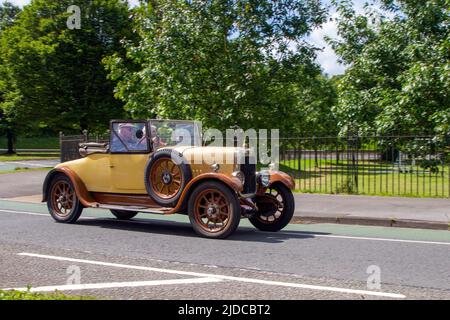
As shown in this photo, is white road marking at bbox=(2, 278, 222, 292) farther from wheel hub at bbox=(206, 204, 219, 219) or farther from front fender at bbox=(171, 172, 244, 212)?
wheel hub at bbox=(206, 204, 219, 219)

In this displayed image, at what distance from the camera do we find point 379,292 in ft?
18.0

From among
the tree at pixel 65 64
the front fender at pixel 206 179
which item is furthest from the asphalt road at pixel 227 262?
the tree at pixel 65 64

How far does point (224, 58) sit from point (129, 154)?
9703mm

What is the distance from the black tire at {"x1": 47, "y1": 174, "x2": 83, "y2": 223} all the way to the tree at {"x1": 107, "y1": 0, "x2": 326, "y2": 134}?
26.3 ft

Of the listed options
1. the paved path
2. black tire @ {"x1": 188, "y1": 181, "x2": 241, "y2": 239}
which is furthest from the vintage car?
the paved path

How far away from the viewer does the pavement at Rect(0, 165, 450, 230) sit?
1030 centimetres

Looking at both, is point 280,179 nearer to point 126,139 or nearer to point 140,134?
point 140,134

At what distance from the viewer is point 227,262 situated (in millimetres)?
7020

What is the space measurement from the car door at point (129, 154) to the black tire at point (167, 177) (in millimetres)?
305

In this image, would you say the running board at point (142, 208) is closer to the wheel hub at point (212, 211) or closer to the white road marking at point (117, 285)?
the wheel hub at point (212, 211)

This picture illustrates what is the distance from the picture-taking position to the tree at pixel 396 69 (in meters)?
15.7

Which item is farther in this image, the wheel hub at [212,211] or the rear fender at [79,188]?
the rear fender at [79,188]

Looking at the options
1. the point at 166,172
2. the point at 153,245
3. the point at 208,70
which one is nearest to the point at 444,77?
the point at 208,70
